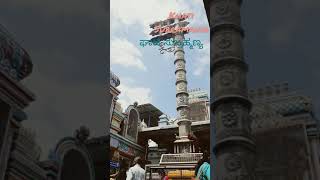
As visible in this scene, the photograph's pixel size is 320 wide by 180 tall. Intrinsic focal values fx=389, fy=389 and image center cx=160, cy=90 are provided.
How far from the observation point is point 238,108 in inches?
50.2

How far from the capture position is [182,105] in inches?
350

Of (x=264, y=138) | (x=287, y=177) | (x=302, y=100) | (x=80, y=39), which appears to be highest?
(x=80, y=39)

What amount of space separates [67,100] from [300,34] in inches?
38.3

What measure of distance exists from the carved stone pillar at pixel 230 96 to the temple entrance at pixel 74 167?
64 cm

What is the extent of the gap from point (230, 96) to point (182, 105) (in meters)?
7.63

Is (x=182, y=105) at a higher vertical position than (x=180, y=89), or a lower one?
lower

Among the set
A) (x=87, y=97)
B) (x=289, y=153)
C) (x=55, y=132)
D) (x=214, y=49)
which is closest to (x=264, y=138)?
(x=289, y=153)

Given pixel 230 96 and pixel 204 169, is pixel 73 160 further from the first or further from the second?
pixel 230 96

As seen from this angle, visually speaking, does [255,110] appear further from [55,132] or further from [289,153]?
[55,132]

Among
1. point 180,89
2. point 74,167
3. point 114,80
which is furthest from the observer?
point 180,89

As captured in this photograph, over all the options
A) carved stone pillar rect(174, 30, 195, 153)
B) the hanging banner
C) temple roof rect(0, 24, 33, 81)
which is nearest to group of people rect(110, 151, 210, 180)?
temple roof rect(0, 24, 33, 81)

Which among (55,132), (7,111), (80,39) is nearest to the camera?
(7,111)

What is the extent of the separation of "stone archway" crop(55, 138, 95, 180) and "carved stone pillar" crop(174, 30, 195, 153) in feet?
19.3

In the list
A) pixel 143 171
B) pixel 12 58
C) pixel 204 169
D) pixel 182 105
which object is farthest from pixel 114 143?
pixel 12 58
